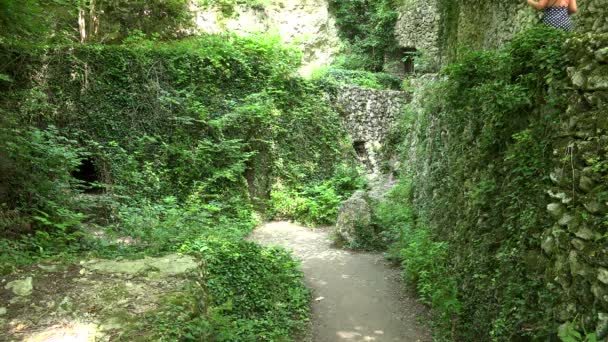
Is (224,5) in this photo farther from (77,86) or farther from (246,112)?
(77,86)

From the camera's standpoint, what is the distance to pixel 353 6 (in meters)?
17.6

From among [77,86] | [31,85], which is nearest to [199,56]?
[77,86]

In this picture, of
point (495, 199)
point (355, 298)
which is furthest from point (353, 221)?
point (495, 199)

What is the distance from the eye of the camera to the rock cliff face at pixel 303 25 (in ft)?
53.3

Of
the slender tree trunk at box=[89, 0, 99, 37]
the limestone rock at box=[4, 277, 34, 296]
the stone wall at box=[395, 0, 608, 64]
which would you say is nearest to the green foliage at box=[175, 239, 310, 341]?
the limestone rock at box=[4, 277, 34, 296]

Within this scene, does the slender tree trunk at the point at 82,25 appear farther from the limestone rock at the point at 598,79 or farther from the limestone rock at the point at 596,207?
the limestone rock at the point at 596,207

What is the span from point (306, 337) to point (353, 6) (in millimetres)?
16020

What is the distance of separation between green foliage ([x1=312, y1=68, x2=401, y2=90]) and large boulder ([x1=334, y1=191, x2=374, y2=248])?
Answer: 5869 millimetres

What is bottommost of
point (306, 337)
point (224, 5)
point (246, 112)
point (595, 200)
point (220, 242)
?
point (306, 337)

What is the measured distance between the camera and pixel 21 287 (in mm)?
3535

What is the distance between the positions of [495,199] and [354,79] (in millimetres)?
11587

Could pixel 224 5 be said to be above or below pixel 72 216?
above

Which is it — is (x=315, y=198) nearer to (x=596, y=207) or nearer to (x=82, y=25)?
(x=82, y=25)

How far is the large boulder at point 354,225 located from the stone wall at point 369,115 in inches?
183
